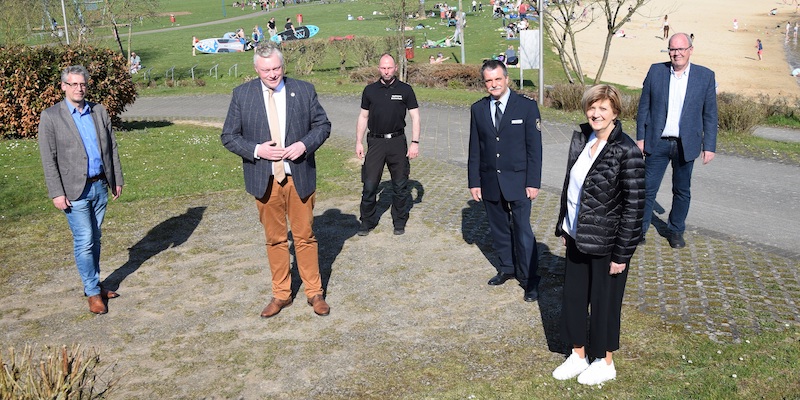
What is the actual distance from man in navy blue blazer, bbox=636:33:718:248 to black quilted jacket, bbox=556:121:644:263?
9.81 ft

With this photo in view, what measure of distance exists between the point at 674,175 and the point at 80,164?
566cm

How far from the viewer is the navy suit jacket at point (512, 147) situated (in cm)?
688

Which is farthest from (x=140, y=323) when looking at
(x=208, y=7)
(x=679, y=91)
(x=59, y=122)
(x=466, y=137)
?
(x=208, y=7)

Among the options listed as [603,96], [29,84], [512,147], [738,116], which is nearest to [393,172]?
[512,147]

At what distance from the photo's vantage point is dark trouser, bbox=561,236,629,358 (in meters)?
5.25

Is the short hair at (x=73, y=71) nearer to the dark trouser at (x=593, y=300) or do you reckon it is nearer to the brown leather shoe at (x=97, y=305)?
the brown leather shoe at (x=97, y=305)

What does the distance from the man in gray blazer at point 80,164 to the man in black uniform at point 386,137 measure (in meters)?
2.91

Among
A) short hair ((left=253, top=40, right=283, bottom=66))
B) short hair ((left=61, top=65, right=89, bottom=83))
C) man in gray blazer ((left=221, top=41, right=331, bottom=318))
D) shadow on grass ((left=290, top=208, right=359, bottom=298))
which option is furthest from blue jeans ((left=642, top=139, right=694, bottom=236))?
short hair ((left=61, top=65, right=89, bottom=83))

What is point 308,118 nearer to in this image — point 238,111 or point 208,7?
point 238,111

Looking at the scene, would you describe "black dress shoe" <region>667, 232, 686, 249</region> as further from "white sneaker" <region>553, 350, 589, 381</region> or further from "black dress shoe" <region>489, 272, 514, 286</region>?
"white sneaker" <region>553, 350, 589, 381</region>

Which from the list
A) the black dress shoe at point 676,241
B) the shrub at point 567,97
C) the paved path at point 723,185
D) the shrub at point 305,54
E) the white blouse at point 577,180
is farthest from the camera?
the shrub at point 305,54

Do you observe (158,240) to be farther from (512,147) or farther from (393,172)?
(512,147)

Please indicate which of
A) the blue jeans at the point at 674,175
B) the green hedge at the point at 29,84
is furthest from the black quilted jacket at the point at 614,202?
A: the green hedge at the point at 29,84

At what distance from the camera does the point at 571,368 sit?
5414 mm
